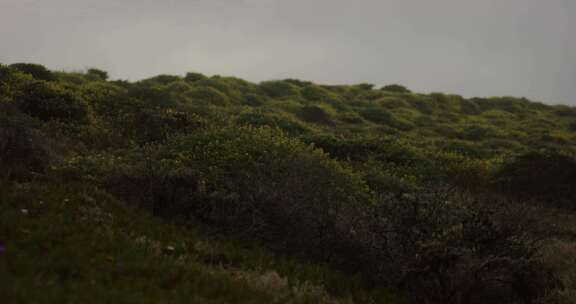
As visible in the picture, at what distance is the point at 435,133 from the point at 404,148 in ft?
51.1

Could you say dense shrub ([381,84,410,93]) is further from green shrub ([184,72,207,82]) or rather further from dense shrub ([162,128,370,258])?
dense shrub ([162,128,370,258])

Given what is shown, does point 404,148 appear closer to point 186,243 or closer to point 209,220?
point 209,220

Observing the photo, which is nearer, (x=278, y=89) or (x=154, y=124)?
(x=154, y=124)

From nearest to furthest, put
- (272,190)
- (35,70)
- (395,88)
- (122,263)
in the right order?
(122,263) → (272,190) → (35,70) → (395,88)

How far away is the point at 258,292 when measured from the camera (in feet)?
22.2

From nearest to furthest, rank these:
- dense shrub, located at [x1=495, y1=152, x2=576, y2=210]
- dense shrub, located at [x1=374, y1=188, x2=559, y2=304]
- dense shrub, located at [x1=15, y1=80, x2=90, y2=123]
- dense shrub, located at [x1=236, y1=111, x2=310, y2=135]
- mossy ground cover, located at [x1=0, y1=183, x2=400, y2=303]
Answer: mossy ground cover, located at [x1=0, y1=183, x2=400, y2=303] < dense shrub, located at [x1=374, y1=188, x2=559, y2=304] < dense shrub, located at [x1=15, y1=80, x2=90, y2=123] < dense shrub, located at [x1=495, y1=152, x2=576, y2=210] < dense shrub, located at [x1=236, y1=111, x2=310, y2=135]

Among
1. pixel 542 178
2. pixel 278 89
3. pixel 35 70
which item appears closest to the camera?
pixel 542 178

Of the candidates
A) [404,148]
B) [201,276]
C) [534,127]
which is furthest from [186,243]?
[534,127]

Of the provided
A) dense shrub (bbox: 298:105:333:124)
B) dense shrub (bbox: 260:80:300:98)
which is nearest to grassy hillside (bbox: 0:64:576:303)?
dense shrub (bbox: 298:105:333:124)

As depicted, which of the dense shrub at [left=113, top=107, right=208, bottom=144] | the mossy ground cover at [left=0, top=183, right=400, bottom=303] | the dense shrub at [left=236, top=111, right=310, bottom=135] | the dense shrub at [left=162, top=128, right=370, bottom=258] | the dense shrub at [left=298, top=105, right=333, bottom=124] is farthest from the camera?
the dense shrub at [left=298, top=105, right=333, bottom=124]

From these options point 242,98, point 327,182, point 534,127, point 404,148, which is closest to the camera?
point 327,182

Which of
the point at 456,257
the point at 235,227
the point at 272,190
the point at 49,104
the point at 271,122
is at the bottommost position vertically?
the point at 235,227

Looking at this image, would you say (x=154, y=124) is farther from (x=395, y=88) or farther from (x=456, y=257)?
(x=395, y=88)

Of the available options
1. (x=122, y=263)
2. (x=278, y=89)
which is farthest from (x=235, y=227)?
(x=278, y=89)
